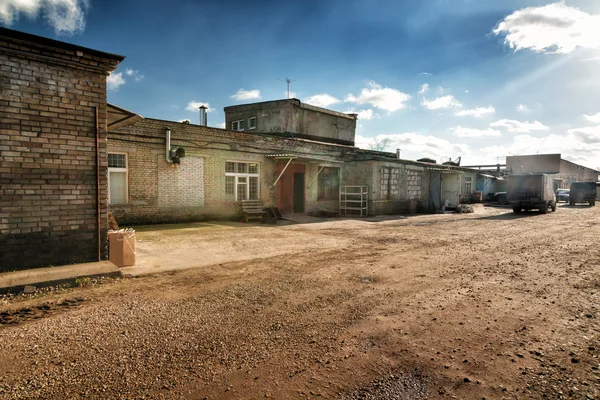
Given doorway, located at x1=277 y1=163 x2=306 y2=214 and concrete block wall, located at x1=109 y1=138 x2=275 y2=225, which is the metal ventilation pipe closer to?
concrete block wall, located at x1=109 y1=138 x2=275 y2=225

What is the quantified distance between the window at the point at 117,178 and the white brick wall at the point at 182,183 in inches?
49.7

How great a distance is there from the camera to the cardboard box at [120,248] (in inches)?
238

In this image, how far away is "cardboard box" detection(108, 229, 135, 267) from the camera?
605cm

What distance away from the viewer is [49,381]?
2.58 metres

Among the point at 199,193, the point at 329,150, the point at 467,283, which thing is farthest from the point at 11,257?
the point at 329,150

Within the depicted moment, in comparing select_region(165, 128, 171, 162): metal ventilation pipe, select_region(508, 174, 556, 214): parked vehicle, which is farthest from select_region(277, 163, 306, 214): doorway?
select_region(508, 174, 556, 214): parked vehicle

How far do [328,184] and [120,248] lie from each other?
595 inches

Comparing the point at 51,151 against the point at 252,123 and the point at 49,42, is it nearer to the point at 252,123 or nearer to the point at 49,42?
the point at 49,42

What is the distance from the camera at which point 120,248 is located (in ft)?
20.0

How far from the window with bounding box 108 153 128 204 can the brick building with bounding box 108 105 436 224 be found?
3cm

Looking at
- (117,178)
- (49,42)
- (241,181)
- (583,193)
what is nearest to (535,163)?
(583,193)

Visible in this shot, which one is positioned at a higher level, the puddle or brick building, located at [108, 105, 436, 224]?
brick building, located at [108, 105, 436, 224]

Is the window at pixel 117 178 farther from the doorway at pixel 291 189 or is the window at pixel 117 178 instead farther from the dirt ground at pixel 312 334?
the doorway at pixel 291 189

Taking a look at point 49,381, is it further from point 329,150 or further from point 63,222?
point 329,150
